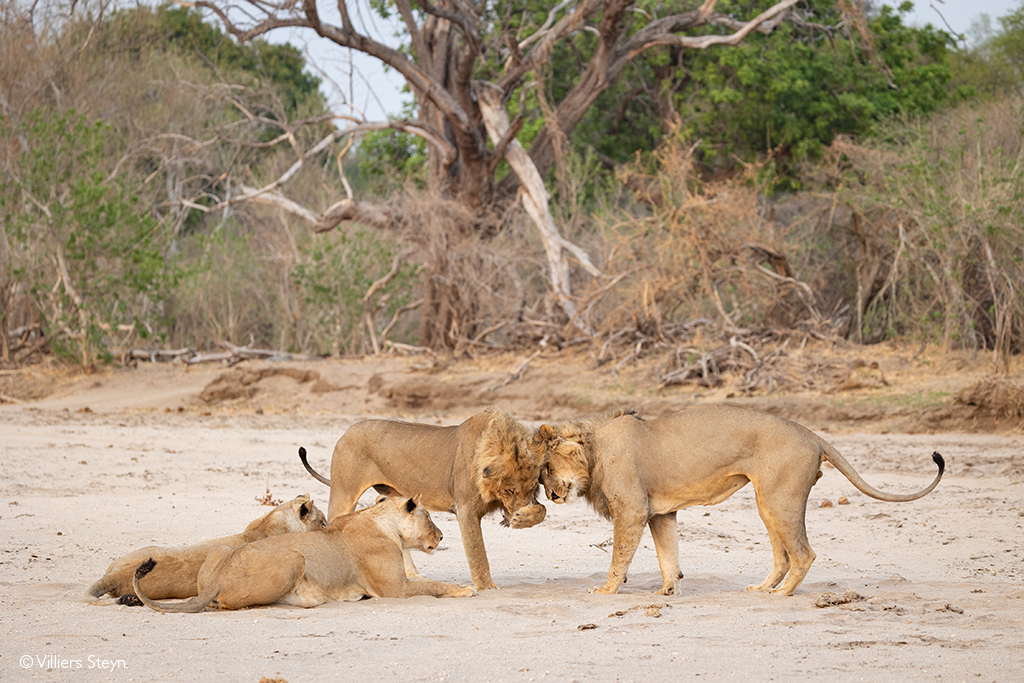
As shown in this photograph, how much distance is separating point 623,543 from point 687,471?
0.55 metres

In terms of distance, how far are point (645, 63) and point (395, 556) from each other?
24.2m

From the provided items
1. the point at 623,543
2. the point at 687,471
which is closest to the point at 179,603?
the point at 623,543

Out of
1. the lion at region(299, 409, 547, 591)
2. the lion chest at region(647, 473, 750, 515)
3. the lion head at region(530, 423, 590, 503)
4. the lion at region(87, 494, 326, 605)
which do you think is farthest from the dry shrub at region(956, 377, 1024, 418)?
the lion at region(87, 494, 326, 605)

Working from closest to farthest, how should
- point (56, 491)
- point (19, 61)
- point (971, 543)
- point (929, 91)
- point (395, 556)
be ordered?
1. point (395, 556)
2. point (971, 543)
3. point (56, 491)
4. point (19, 61)
5. point (929, 91)

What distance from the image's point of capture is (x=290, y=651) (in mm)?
4328

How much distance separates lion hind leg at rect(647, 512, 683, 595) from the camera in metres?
5.82

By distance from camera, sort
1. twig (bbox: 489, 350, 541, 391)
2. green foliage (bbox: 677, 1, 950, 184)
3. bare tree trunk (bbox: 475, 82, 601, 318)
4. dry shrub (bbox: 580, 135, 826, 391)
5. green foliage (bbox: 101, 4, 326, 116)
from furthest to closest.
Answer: green foliage (bbox: 101, 4, 326, 116) < green foliage (bbox: 677, 1, 950, 184) < bare tree trunk (bbox: 475, 82, 601, 318) < twig (bbox: 489, 350, 541, 391) < dry shrub (bbox: 580, 135, 826, 391)

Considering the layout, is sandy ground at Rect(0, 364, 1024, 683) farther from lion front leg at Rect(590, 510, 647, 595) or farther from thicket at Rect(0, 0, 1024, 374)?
thicket at Rect(0, 0, 1024, 374)

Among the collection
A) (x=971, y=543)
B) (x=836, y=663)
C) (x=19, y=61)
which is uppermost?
(x=19, y=61)

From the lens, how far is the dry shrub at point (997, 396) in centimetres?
1227

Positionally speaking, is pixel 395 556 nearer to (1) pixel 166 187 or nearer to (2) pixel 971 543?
(2) pixel 971 543

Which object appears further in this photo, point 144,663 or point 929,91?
point 929,91

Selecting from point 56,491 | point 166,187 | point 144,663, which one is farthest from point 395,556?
point 166,187

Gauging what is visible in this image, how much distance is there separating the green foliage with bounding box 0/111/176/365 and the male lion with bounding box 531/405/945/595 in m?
14.9
